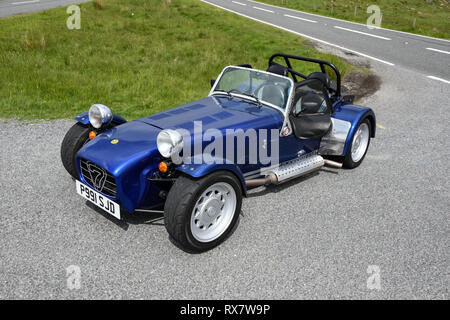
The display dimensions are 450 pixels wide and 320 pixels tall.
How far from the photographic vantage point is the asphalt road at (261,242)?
339 centimetres

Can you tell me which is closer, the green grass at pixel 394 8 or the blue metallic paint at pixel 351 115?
the blue metallic paint at pixel 351 115

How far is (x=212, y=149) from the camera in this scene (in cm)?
421

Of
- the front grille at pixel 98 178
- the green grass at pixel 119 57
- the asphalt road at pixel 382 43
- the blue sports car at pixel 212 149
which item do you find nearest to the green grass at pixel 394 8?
the asphalt road at pixel 382 43

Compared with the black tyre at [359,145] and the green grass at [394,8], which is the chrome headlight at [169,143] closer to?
the black tyre at [359,145]

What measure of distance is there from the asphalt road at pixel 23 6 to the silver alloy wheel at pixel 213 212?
57.0ft

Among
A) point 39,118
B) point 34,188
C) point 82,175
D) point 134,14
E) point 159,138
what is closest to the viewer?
point 159,138

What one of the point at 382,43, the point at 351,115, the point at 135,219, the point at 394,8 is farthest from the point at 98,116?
the point at 394,8

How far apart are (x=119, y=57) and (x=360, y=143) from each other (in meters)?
8.49

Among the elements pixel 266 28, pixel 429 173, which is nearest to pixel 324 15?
pixel 266 28

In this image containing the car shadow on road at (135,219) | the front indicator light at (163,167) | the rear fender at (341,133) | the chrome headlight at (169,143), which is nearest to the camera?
the chrome headlight at (169,143)

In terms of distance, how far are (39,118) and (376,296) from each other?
23.3ft

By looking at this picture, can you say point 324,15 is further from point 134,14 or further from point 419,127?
point 419,127

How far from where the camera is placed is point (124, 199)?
383cm

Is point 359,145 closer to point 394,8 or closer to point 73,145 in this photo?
point 73,145
